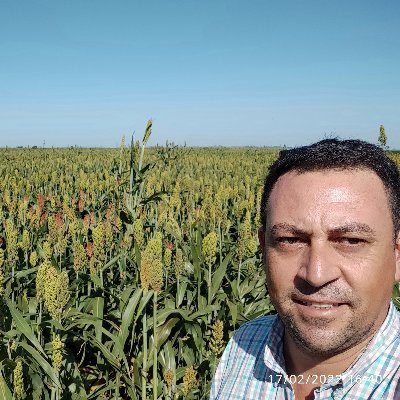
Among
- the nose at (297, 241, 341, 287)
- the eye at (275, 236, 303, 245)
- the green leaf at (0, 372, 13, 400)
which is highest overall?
the eye at (275, 236, 303, 245)

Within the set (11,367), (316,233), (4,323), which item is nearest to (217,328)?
(316,233)

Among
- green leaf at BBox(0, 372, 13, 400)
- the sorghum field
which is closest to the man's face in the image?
the sorghum field

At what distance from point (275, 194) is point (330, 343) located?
1.14 feet

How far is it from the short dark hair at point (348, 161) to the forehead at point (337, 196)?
17 mm

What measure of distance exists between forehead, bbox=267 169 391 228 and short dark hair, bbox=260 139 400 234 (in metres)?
0.02

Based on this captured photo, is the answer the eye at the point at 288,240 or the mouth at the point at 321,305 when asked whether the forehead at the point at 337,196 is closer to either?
the eye at the point at 288,240

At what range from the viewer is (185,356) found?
7.69 feet

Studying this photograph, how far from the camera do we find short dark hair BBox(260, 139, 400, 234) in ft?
3.14

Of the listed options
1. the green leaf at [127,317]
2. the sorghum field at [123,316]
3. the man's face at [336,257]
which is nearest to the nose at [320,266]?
the man's face at [336,257]

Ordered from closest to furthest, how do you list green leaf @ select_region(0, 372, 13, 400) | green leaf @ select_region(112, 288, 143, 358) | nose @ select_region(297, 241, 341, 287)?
Result: nose @ select_region(297, 241, 341, 287)
green leaf @ select_region(0, 372, 13, 400)
green leaf @ select_region(112, 288, 143, 358)

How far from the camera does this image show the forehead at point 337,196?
0.91 meters

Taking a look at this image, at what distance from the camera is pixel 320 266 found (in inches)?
36.0

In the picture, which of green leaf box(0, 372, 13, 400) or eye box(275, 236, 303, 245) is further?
green leaf box(0, 372, 13, 400)
